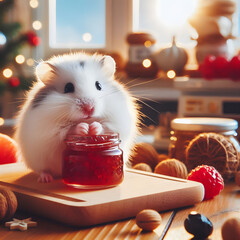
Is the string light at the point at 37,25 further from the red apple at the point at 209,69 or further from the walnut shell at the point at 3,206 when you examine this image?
the walnut shell at the point at 3,206

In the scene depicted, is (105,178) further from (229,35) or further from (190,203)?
(229,35)

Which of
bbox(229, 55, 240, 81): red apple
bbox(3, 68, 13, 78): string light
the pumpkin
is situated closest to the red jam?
bbox(229, 55, 240, 81): red apple

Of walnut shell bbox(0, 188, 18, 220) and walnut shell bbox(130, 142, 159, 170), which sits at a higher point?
walnut shell bbox(0, 188, 18, 220)

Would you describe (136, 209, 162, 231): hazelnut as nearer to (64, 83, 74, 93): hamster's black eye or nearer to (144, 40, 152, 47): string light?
(64, 83, 74, 93): hamster's black eye

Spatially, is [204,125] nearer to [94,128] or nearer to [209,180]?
[209,180]

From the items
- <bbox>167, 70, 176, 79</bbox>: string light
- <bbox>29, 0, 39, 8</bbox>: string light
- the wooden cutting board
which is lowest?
the wooden cutting board

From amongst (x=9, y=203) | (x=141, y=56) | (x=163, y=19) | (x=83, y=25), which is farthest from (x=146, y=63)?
(x=9, y=203)
